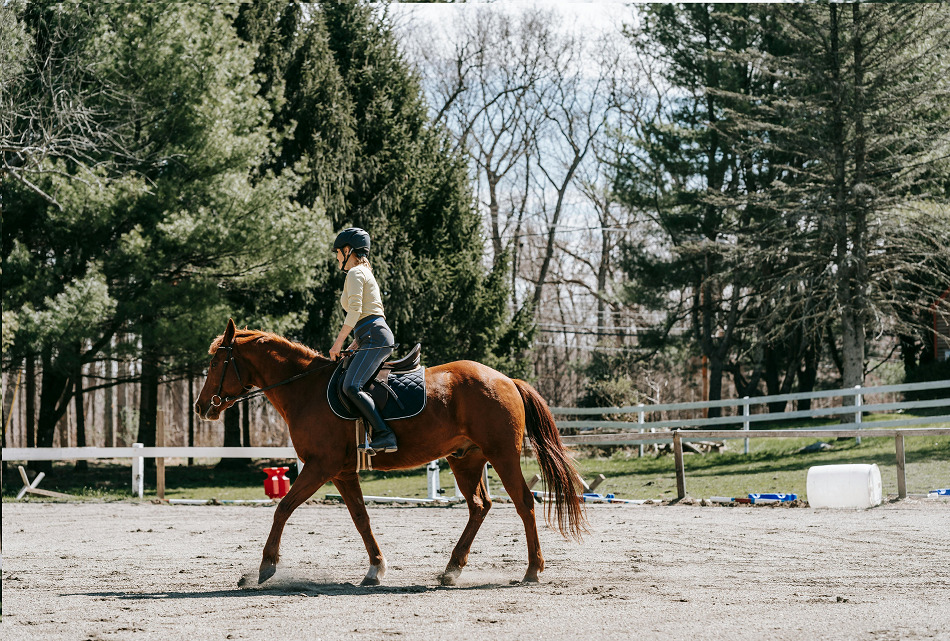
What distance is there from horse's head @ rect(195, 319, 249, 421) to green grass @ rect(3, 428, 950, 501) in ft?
34.3

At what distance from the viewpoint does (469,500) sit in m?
8.21

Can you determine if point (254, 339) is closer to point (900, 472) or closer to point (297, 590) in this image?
point (297, 590)

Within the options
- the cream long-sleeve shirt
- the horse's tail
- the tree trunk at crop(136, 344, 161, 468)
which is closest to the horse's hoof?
the cream long-sleeve shirt

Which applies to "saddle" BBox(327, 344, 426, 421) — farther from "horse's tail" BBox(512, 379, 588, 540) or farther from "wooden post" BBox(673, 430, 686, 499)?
"wooden post" BBox(673, 430, 686, 499)

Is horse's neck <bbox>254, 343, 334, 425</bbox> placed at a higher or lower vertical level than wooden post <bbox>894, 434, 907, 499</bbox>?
higher

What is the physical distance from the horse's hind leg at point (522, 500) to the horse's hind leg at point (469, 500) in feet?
1.04

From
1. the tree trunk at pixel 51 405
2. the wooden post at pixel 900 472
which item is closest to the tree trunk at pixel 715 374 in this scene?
the wooden post at pixel 900 472

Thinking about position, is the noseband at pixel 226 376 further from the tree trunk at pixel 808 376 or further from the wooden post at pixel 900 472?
the tree trunk at pixel 808 376

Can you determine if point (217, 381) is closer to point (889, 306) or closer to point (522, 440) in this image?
point (522, 440)

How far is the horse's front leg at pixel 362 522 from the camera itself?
774 cm

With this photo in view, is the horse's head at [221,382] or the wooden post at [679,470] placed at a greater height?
the horse's head at [221,382]

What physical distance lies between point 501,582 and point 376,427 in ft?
5.54

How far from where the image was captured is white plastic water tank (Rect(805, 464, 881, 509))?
13531 millimetres

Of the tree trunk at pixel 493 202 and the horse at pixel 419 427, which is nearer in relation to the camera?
the horse at pixel 419 427
